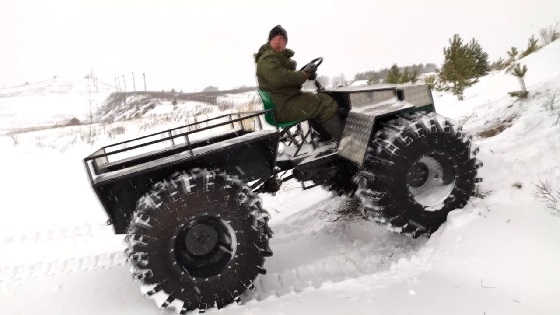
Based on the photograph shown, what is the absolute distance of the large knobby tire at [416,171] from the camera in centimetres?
341

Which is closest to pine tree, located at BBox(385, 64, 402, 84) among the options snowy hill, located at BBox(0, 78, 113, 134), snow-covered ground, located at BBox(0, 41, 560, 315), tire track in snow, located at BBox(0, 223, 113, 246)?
snow-covered ground, located at BBox(0, 41, 560, 315)

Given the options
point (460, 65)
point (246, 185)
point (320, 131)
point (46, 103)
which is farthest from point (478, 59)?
point (46, 103)

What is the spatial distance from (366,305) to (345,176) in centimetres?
189

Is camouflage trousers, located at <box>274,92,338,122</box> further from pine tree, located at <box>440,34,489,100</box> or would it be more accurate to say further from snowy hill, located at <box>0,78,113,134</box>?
snowy hill, located at <box>0,78,113,134</box>

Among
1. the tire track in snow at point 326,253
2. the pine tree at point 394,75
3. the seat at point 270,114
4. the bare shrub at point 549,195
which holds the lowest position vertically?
the tire track in snow at point 326,253

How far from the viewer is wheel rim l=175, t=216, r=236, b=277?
3098 mm

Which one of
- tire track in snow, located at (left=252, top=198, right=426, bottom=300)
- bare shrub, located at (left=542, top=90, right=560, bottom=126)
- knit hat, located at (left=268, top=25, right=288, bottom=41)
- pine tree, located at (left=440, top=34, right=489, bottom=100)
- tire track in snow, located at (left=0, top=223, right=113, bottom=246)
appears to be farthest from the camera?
pine tree, located at (left=440, top=34, right=489, bottom=100)

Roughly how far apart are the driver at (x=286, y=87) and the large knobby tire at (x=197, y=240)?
Result: 104cm

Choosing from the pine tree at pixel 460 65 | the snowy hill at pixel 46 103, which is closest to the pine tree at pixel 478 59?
the pine tree at pixel 460 65

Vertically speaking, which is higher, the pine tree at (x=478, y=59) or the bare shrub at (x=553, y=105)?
the pine tree at (x=478, y=59)

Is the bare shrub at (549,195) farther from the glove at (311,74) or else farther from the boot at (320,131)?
the glove at (311,74)

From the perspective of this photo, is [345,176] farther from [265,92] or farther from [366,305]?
[366,305]

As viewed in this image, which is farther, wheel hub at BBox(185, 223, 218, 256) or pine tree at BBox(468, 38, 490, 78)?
pine tree at BBox(468, 38, 490, 78)

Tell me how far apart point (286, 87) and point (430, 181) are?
1.58 metres
